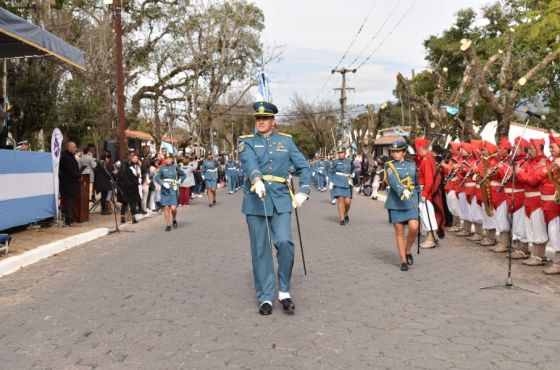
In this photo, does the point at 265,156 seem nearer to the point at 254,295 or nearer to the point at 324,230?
the point at 254,295

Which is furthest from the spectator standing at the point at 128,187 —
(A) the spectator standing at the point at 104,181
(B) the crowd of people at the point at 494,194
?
(B) the crowd of people at the point at 494,194

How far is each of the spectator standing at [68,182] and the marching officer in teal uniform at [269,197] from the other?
8644 millimetres

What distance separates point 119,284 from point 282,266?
2560 mm

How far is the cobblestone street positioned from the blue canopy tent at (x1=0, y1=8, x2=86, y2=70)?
3.92 meters

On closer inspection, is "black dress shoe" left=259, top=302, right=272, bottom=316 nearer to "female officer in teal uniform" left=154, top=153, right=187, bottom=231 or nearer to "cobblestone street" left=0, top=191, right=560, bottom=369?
"cobblestone street" left=0, top=191, right=560, bottom=369

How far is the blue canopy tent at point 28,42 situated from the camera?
10641mm

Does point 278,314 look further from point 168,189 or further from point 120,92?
point 120,92

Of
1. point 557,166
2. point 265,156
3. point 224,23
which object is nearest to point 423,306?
point 265,156

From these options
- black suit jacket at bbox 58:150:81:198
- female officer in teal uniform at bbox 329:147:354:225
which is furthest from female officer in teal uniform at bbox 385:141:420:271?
black suit jacket at bbox 58:150:81:198

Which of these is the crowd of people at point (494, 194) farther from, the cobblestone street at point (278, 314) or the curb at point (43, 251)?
the curb at point (43, 251)

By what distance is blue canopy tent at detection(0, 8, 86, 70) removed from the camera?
10641mm

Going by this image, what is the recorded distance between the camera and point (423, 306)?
6.57 metres

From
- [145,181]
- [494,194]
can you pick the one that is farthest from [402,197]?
[145,181]

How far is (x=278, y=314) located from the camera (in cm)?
625
